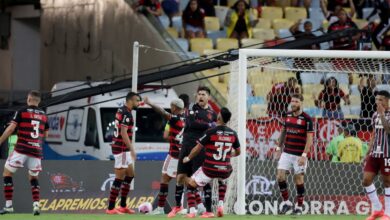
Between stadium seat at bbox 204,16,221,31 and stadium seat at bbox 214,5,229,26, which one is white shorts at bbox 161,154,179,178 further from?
stadium seat at bbox 214,5,229,26

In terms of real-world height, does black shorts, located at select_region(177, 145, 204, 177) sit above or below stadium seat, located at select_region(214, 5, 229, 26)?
below

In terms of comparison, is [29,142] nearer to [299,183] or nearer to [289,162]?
[289,162]

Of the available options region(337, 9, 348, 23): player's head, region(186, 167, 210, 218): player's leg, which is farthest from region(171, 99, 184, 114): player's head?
region(337, 9, 348, 23): player's head

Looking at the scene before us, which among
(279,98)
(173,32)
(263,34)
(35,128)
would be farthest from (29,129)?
(263,34)

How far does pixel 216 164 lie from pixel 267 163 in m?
4.39

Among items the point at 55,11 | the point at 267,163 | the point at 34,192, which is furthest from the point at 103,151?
the point at 55,11

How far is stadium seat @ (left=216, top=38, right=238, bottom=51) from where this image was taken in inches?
1164

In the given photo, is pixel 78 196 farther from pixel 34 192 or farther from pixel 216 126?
pixel 216 126

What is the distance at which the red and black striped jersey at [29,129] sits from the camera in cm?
1977

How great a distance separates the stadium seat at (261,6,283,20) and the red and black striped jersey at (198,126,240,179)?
13170mm

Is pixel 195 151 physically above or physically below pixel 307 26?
below

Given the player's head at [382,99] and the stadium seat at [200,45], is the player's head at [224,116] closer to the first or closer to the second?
the player's head at [382,99]

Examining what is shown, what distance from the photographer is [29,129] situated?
19797mm

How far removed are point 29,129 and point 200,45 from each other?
1011 cm
